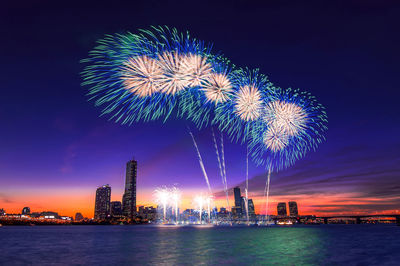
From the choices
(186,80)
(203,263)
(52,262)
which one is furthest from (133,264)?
(186,80)

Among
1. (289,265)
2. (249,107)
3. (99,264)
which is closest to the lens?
(289,265)

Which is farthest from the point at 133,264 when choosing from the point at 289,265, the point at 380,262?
the point at 380,262

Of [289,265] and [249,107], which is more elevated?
[249,107]

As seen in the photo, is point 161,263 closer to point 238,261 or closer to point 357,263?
point 238,261

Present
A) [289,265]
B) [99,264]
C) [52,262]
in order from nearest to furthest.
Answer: [289,265], [99,264], [52,262]

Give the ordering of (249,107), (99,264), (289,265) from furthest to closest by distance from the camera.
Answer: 1. (249,107)
2. (99,264)
3. (289,265)

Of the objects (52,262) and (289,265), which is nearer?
(289,265)

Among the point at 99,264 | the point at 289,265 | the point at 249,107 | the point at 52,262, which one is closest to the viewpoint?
the point at 289,265

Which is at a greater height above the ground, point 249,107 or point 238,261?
point 249,107

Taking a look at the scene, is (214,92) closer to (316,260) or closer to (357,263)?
(316,260)
